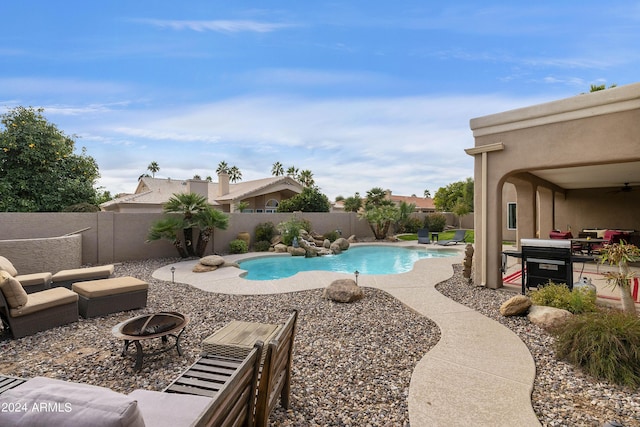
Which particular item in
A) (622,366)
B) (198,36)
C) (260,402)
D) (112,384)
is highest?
(198,36)

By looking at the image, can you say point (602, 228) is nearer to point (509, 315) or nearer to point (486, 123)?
point (486, 123)

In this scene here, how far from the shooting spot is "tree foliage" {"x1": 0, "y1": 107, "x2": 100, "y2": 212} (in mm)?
13945

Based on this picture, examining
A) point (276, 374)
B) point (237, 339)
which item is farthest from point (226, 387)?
point (237, 339)

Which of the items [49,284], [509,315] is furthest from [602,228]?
[49,284]

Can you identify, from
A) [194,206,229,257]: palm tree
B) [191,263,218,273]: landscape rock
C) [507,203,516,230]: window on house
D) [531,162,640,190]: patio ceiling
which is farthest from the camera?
[507,203,516,230]: window on house

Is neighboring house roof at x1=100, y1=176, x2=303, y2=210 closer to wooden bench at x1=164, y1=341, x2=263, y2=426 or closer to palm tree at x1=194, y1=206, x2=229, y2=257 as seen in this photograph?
palm tree at x1=194, y1=206, x2=229, y2=257

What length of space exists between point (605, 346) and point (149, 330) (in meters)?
5.78

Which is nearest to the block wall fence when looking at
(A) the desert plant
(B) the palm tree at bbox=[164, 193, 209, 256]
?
(B) the palm tree at bbox=[164, 193, 209, 256]

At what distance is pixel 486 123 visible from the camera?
25.0 ft

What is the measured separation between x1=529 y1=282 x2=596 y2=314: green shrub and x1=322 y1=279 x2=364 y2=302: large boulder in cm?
342

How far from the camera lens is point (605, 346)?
373 cm

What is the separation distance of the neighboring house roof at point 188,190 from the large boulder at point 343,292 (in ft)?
59.3

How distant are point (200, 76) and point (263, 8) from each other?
11.8ft

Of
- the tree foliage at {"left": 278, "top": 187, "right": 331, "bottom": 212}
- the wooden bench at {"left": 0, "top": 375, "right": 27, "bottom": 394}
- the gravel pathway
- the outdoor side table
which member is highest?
the tree foliage at {"left": 278, "top": 187, "right": 331, "bottom": 212}
